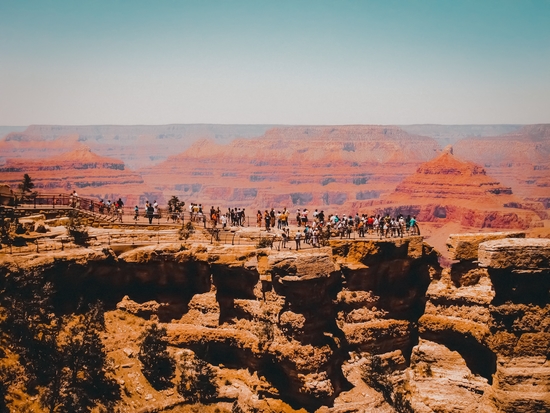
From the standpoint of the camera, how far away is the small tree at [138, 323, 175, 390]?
35531 mm

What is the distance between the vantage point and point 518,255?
33.9m

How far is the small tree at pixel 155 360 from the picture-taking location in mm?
35531

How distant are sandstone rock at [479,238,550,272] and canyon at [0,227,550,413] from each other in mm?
61

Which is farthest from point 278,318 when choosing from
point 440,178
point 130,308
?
point 440,178

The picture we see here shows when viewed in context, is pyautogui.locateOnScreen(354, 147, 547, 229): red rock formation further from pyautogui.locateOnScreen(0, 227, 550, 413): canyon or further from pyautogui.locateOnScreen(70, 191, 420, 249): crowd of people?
pyautogui.locateOnScreen(0, 227, 550, 413): canyon

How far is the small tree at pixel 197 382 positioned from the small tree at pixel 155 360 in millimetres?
811

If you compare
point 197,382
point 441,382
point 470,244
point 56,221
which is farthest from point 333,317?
point 56,221

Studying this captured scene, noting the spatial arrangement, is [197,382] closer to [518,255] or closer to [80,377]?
[80,377]

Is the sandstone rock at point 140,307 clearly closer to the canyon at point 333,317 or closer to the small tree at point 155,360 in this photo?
the canyon at point 333,317

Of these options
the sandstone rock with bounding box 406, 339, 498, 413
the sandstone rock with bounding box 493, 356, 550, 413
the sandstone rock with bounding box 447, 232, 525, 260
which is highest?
the sandstone rock with bounding box 447, 232, 525, 260

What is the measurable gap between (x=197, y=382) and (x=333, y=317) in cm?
873

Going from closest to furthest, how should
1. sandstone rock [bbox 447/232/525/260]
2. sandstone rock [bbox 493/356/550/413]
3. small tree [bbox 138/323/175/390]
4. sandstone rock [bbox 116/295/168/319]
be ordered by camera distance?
sandstone rock [bbox 493/356/550/413], small tree [bbox 138/323/175/390], sandstone rock [bbox 116/295/168/319], sandstone rock [bbox 447/232/525/260]

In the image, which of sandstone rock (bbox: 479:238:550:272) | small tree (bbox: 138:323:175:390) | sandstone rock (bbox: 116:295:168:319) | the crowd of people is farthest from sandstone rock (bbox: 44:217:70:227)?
sandstone rock (bbox: 479:238:550:272)

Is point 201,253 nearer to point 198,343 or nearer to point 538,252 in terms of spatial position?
point 198,343
